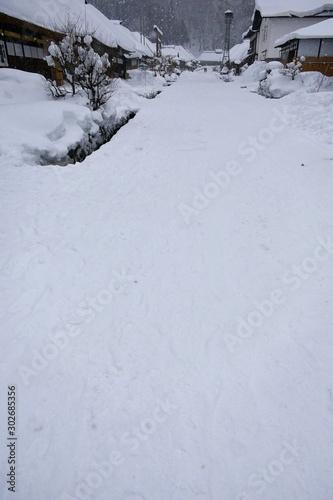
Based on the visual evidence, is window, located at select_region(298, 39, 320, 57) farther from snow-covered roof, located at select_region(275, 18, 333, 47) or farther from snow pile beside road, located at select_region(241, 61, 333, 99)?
snow pile beside road, located at select_region(241, 61, 333, 99)

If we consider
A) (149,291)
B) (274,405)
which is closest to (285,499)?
(274,405)

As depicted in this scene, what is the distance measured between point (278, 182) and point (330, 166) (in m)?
1.45

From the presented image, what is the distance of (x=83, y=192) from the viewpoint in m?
4.60

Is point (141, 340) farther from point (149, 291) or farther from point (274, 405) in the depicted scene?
point (274, 405)

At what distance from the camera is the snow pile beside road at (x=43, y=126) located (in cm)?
519

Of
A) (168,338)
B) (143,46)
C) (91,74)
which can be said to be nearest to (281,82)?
(91,74)

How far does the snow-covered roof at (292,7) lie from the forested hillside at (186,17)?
44.8 meters

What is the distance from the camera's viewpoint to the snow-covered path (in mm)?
1604
